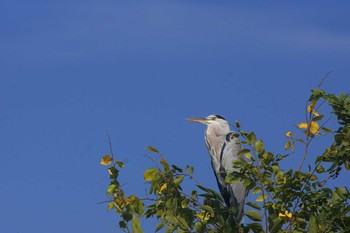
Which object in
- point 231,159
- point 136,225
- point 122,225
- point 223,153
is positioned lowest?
point 136,225

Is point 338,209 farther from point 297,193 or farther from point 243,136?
point 243,136

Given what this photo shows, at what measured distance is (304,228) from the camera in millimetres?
4871

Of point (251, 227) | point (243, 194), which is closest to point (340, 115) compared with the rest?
point (251, 227)

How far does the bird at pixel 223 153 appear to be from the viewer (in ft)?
27.2

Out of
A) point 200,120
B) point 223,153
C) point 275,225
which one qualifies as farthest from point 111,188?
point 200,120

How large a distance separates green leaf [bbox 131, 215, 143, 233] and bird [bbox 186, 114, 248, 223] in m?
Result: 3.03

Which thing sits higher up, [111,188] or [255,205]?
[111,188]

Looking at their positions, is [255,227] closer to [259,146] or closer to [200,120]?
[259,146]

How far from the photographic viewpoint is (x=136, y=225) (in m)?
4.89

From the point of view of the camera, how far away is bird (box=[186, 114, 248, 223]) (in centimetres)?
828

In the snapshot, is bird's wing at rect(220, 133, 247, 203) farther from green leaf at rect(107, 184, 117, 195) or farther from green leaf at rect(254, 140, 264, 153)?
green leaf at rect(254, 140, 264, 153)

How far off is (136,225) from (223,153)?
427 cm

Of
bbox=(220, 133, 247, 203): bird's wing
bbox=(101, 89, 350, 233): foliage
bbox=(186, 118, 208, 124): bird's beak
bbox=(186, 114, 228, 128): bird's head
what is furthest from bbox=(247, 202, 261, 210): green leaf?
bbox=(186, 118, 208, 124): bird's beak

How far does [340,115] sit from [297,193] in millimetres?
698
